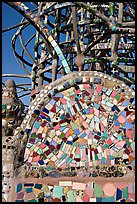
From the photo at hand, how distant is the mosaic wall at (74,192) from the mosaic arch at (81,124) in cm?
19

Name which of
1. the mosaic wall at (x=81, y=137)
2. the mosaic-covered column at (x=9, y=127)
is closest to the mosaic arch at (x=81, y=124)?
the mosaic wall at (x=81, y=137)

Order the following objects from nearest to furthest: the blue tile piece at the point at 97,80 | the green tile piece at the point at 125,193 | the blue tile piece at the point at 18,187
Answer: the green tile piece at the point at 125,193 < the blue tile piece at the point at 18,187 < the blue tile piece at the point at 97,80

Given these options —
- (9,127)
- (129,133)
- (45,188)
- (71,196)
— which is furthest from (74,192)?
(9,127)

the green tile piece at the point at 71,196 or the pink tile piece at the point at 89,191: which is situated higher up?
the pink tile piece at the point at 89,191

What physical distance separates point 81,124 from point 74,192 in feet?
2.21

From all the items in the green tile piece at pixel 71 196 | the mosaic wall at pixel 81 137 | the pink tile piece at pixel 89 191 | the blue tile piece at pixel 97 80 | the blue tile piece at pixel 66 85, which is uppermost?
the blue tile piece at pixel 97 80

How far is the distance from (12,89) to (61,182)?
50.5 inches

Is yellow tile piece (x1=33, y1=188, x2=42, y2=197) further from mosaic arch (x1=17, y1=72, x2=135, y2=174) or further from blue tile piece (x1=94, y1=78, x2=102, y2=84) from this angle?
blue tile piece (x1=94, y1=78, x2=102, y2=84)

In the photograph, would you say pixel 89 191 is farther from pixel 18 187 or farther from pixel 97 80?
pixel 97 80

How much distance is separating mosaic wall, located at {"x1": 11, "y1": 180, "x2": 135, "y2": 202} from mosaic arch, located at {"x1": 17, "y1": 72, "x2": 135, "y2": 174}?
0.19 meters

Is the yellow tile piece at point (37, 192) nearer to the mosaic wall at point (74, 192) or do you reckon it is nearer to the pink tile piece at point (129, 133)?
the mosaic wall at point (74, 192)

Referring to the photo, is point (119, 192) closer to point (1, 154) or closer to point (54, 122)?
point (54, 122)

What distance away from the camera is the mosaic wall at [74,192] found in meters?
3.09

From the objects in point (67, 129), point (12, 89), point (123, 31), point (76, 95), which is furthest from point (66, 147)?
point (123, 31)
